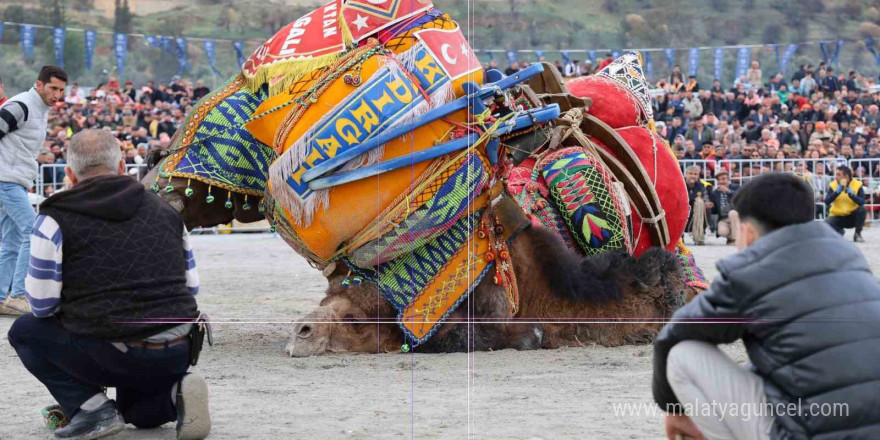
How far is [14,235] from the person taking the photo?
715cm

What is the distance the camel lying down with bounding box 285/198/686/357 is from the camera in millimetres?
5215

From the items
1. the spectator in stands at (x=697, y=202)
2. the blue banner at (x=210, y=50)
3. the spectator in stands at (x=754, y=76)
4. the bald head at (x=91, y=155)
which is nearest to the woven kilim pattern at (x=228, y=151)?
the blue banner at (x=210, y=50)

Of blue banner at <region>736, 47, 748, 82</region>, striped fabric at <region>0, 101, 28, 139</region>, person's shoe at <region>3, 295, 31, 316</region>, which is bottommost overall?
person's shoe at <region>3, 295, 31, 316</region>

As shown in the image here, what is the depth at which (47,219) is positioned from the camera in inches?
135

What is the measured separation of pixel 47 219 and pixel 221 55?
137 inches

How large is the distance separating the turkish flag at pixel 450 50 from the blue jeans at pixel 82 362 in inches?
88.3

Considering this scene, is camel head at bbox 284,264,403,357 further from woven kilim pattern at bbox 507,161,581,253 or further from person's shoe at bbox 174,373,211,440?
person's shoe at bbox 174,373,211,440

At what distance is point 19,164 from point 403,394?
156 inches

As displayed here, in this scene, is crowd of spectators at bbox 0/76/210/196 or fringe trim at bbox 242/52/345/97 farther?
crowd of spectators at bbox 0/76/210/196

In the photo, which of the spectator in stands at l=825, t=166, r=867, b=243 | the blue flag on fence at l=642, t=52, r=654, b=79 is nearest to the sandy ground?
the blue flag on fence at l=642, t=52, r=654, b=79

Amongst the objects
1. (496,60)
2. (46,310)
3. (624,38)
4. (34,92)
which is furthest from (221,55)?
(46,310)

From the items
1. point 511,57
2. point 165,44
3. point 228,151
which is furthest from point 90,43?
point 511,57

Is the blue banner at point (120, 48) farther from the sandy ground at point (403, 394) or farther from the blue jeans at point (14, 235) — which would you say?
the sandy ground at point (403, 394)

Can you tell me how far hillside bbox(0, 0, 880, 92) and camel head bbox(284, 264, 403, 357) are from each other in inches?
60.0
